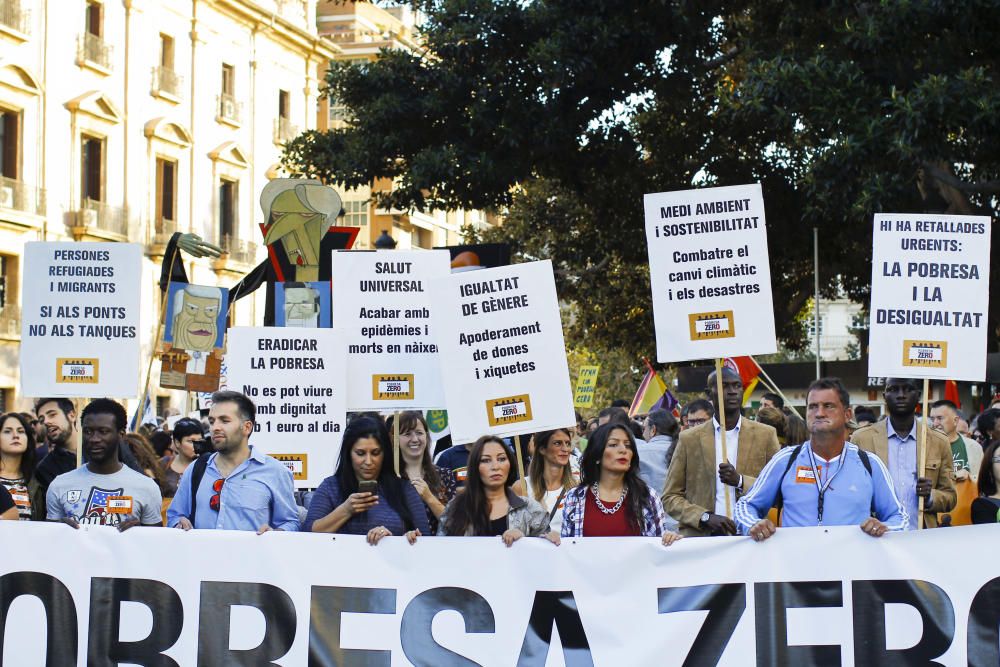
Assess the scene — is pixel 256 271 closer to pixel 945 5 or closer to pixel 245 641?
pixel 945 5

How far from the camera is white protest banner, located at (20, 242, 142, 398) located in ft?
27.0

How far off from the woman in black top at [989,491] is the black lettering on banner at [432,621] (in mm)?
2738

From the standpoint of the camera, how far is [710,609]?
6.25 m

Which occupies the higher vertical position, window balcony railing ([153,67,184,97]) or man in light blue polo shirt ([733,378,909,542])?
window balcony railing ([153,67,184,97])

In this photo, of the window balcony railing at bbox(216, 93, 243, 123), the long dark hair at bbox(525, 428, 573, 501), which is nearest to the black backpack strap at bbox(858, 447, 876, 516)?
the long dark hair at bbox(525, 428, 573, 501)

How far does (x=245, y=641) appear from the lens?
6.36m

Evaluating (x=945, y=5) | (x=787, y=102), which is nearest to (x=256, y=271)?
(x=787, y=102)

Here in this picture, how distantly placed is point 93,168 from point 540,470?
2972 centimetres

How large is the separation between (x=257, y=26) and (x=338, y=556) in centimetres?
3795

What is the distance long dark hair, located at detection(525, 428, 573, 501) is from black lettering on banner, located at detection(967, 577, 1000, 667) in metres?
2.61

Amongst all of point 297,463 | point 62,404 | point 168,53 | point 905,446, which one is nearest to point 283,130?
point 168,53

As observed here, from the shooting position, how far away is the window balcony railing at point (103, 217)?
34719 mm

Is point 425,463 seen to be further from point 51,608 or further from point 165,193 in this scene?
point 165,193

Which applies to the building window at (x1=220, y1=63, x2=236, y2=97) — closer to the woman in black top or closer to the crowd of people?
the crowd of people
